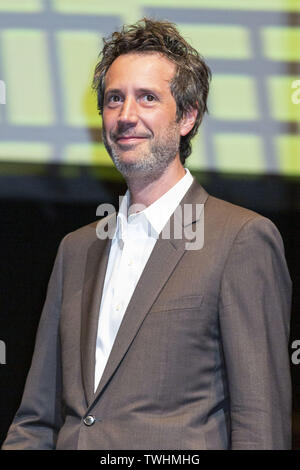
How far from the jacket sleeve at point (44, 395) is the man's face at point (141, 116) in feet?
1.43

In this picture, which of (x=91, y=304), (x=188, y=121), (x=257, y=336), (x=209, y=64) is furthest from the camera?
(x=209, y=64)

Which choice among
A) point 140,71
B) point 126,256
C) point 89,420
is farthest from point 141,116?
point 89,420

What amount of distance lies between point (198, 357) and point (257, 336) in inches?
6.1

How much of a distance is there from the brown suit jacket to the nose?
1.17 feet

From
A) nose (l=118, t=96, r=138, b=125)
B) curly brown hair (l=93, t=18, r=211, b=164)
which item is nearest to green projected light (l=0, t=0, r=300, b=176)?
curly brown hair (l=93, t=18, r=211, b=164)

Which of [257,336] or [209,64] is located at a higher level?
[209,64]

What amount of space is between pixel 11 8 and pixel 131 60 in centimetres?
83

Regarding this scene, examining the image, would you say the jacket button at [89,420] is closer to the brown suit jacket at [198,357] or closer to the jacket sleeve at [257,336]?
the brown suit jacket at [198,357]

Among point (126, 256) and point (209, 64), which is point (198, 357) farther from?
point (209, 64)

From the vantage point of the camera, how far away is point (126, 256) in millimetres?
2195

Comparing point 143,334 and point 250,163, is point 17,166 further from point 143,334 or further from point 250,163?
point 143,334

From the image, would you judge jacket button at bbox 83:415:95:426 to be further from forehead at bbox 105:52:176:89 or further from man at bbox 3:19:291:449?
forehead at bbox 105:52:176:89

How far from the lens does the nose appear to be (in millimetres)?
2197

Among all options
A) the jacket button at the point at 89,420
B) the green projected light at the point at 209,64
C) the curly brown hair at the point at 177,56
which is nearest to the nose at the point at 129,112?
the curly brown hair at the point at 177,56
